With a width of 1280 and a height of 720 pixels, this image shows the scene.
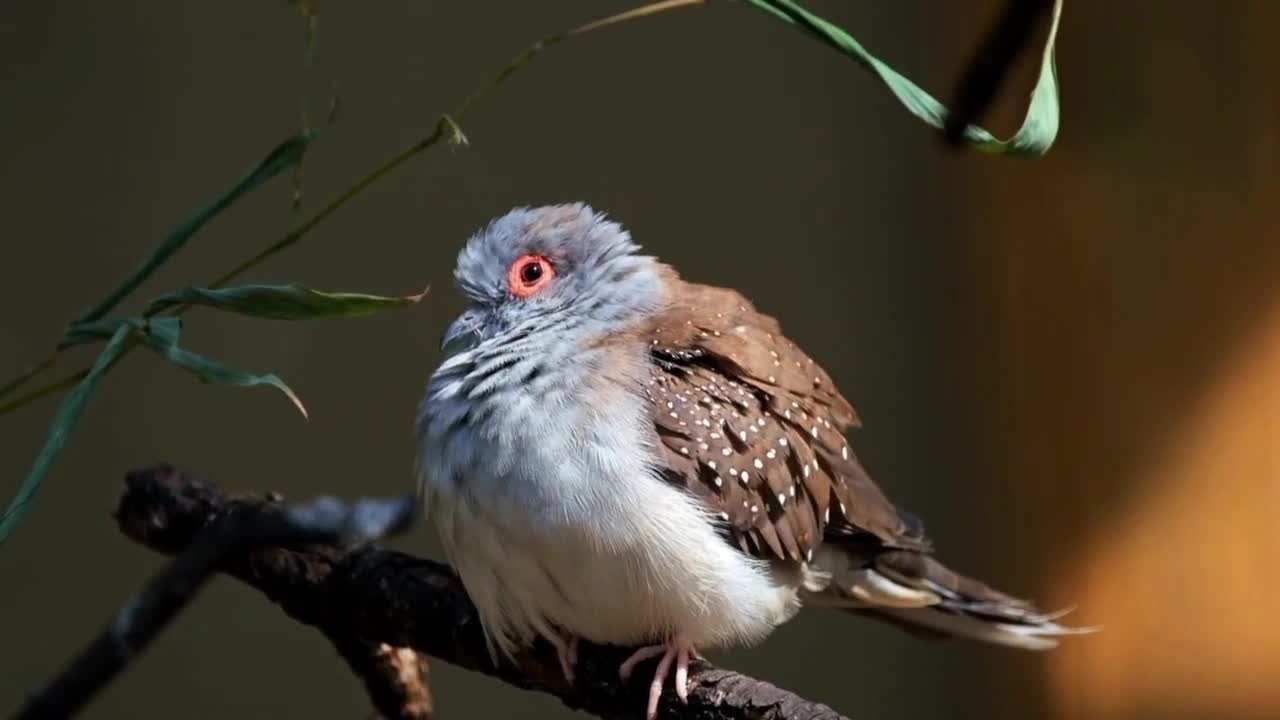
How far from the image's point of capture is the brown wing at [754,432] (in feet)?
6.34

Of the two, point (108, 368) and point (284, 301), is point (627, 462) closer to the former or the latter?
point (284, 301)

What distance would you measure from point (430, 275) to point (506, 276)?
46.4 inches

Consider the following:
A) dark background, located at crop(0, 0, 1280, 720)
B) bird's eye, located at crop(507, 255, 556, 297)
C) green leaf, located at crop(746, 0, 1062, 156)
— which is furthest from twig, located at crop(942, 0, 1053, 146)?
dark background, located at crop(0, 0, 1280, 720)

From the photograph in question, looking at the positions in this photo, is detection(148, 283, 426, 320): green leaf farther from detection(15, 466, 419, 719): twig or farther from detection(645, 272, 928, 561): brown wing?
detection(645, 272, 928, 561): brown wing

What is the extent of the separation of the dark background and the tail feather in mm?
823

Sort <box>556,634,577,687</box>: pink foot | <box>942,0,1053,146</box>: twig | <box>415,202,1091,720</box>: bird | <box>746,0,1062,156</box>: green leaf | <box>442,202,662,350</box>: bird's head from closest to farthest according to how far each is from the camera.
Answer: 1. <box>942,0,1053,146</box>: twig
2. <box>746,0,1062,156</box>: green leaf
3. <box>415,202,1091,720</box>: bird
4. <box>556,634,577,687</box>: pink foot
5. <box>442,202,662,350</box>: bird's head

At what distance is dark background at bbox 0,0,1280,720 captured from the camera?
3.03 meters

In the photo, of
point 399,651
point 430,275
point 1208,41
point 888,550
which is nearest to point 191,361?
point 399,651

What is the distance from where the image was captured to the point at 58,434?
1552 mm

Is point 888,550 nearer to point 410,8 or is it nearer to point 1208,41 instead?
point 1208,41

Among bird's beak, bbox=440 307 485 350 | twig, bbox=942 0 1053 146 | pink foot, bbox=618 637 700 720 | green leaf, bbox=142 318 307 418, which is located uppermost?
twig, bbox=942 0 1053 146

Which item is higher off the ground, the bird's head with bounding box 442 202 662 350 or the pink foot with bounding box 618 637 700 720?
the bird's head with bounding box 442 202 662 350

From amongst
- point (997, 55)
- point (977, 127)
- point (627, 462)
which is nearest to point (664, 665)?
point (627, 462)

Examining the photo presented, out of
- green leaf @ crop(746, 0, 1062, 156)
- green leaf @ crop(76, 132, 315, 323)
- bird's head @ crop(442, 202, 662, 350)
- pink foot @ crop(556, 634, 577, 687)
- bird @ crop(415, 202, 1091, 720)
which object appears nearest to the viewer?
green leaf @ crop(746, 0, 1062, 156)
